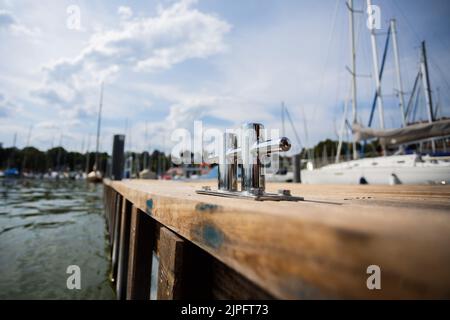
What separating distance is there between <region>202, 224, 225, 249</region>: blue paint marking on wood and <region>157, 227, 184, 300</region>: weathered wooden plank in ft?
1.44

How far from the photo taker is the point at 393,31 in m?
16.3

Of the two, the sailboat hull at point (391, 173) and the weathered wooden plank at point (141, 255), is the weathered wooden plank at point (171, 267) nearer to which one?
the weathered wooden plank at point (141, 255)

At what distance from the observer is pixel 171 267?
1.15 metres

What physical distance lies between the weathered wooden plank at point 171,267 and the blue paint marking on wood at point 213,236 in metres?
0.44

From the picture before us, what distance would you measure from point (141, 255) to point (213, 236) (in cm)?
170

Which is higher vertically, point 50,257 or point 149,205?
point 149,205

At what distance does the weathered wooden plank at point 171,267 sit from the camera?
1113 millimetres

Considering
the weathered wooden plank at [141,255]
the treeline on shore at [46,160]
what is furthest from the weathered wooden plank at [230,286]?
the treeline on shore at [46,160]

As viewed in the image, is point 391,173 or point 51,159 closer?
point 391,173

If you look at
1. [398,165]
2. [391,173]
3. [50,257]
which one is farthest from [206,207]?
[398,165]

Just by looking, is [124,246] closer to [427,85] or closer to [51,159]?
[427,85]

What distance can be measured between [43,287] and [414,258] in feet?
19.2

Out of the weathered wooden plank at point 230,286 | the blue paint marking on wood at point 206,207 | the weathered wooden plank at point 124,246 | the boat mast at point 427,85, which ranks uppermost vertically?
the boat mast at point 427,85
